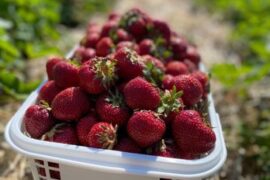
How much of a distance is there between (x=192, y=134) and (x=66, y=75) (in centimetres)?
47

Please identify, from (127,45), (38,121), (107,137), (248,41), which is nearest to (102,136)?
(107,137)

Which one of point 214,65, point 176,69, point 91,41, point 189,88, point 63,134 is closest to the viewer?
point 63,134

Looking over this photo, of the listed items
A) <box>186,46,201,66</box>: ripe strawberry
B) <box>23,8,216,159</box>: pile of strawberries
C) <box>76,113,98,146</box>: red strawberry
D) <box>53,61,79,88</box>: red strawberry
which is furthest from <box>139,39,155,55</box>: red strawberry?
<box>76,113,98,146</box>: red strawberry

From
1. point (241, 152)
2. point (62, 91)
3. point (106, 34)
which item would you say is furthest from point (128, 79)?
point (241, 152)

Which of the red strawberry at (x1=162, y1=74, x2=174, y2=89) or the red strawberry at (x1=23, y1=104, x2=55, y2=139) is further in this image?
the red strawberry at (x1=162, y1=74, x2=174, y2=89)

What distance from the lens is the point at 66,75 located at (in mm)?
1494

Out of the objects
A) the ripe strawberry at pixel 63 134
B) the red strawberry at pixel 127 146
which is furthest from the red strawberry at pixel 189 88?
the ripe strawberry at pixel 63 134

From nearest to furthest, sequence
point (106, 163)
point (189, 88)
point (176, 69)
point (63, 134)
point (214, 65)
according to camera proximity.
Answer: point (106, 163) → point (63, 134) → point (189, 88) → point (176, 69) → point (214, 65)

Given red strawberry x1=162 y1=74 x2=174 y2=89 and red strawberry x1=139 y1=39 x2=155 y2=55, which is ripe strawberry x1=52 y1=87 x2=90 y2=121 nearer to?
red strawberry x1=162 y1=74 x2=174 y2=89

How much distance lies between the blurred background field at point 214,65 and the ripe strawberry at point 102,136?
26.2 inches

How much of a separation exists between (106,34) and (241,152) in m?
0.92

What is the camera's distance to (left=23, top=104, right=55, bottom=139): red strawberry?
4.58ft

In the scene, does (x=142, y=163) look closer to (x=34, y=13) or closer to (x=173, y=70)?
(x=173, y=70)

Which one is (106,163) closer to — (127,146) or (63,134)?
(127,146)
